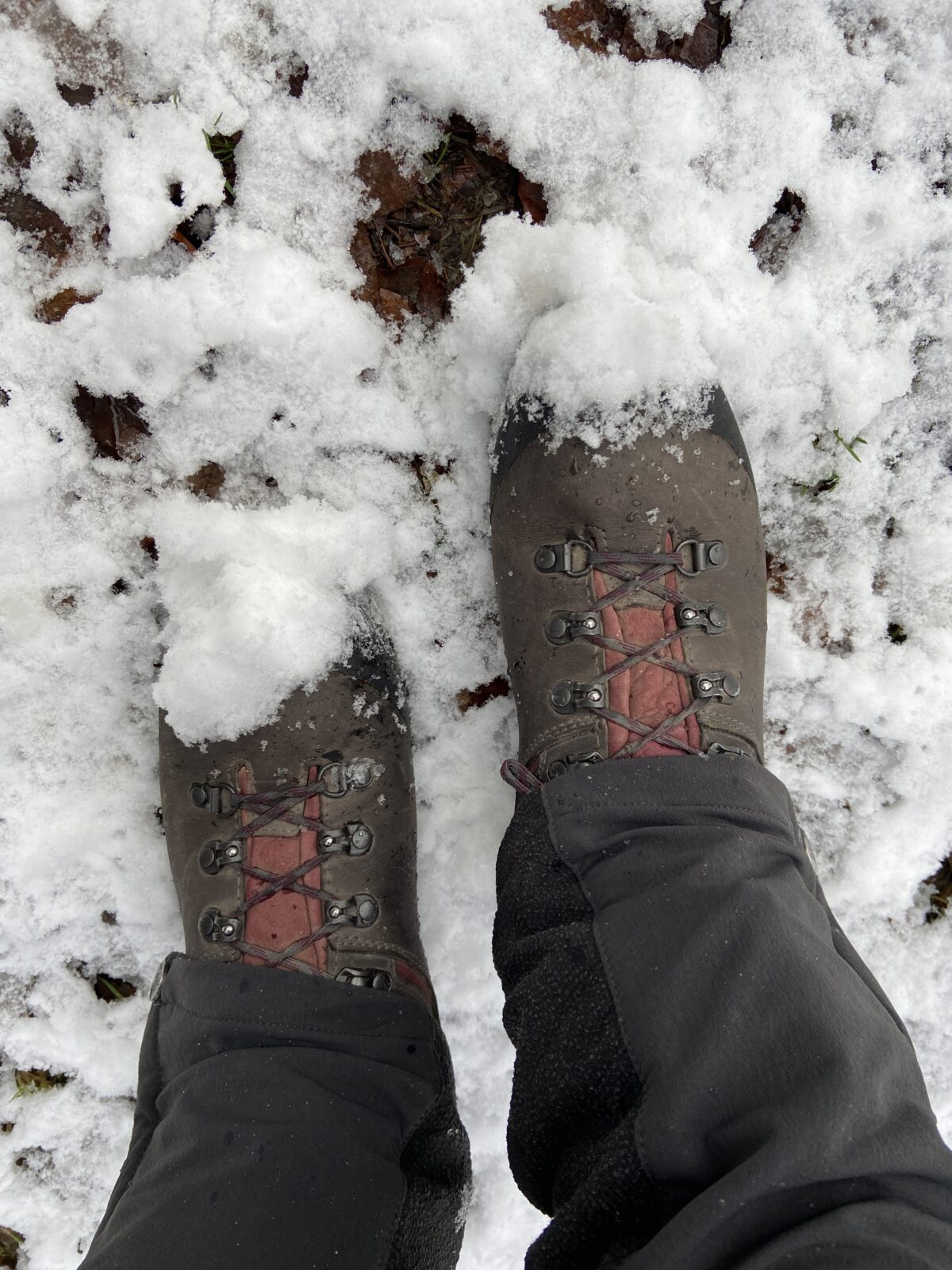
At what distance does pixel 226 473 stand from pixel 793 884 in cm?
94

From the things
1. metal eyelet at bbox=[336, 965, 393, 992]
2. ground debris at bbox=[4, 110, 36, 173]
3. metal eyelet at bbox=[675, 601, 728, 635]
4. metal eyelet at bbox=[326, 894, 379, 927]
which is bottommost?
metal eyelet at bbox=[336, 965, 393, 992]

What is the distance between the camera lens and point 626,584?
1.18 m

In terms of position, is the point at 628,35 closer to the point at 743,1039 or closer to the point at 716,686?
the point at 716,686

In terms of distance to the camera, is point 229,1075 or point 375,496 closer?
point 229,1075

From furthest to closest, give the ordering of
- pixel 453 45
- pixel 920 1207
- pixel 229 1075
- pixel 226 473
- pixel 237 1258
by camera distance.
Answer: pixel 226 473, pixel 453 45, pixel 229 1075, pixel 237 1258, pixel 920 1207

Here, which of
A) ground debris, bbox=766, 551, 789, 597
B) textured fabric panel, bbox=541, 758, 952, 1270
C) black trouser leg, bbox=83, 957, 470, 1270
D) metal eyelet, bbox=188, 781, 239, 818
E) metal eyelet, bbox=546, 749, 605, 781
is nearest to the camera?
textured fabric panel, bbox=541, 758, 952, 1270

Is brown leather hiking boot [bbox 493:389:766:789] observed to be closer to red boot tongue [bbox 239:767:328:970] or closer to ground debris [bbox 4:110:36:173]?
red boot tongue [bbox 239:767:328:970]

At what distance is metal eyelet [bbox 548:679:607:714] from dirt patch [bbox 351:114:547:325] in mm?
576

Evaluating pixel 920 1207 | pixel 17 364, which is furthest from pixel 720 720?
pixel 17 364

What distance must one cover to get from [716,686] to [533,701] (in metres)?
0.25

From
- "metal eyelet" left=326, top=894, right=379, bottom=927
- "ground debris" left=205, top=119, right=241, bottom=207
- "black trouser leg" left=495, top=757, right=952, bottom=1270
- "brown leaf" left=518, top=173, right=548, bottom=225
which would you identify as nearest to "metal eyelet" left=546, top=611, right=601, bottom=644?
"black trouser leg" left=495, top=757, right=952, bottom=1270

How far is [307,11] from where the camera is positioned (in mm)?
1129

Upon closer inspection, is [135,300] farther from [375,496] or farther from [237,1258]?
[237,1258]

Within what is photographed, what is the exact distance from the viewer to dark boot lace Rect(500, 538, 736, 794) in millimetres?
1126
